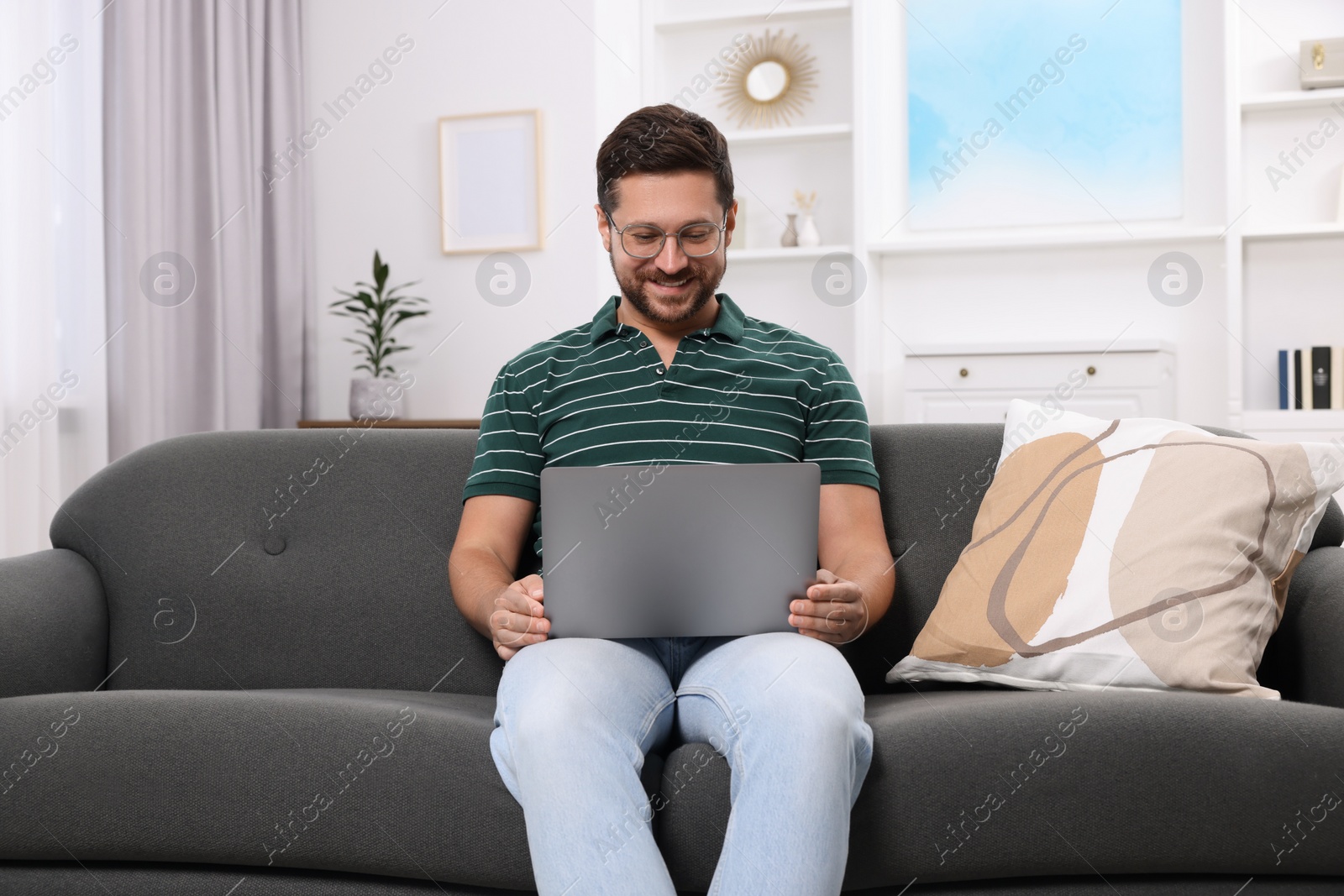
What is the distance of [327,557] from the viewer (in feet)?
5.59

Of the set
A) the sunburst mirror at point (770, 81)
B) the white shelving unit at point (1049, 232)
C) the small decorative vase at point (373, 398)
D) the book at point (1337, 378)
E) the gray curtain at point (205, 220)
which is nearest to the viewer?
the gray curtain at point (205, 220)

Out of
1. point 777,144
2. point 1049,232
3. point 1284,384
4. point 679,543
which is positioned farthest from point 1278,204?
point 679,543

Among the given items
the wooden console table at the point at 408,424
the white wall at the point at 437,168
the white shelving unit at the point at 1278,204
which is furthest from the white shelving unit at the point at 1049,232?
the wooden console table at the point at 408,424

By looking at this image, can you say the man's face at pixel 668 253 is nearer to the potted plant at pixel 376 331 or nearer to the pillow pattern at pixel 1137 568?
the pillow pattern at pixel 1137 568

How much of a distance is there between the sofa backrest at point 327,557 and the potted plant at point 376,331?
209 cm

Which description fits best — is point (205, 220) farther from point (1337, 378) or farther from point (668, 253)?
point (1337, 378)

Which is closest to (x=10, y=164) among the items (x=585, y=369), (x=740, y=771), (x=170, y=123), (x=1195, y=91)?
(x=170, y=123)

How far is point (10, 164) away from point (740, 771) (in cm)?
255

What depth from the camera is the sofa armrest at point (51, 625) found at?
1460 mm

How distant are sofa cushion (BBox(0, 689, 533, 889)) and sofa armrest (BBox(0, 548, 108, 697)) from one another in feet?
0.67

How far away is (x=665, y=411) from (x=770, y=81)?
2949 mm

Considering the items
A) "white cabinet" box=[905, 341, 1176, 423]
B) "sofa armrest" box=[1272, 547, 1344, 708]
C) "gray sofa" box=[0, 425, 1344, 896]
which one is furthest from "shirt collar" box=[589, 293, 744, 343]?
"white cabinet" box=[905, 341, 1176, 423]

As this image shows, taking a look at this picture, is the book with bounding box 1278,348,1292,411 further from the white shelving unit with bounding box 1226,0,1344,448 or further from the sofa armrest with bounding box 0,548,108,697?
the sofa armrest with bounding box 0,548,108,697

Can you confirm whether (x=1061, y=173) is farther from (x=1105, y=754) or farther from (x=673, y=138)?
(x=1105, y=754)
